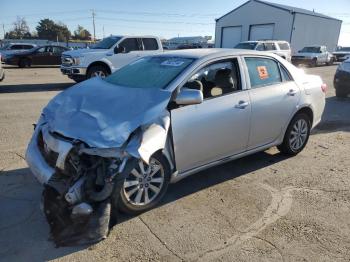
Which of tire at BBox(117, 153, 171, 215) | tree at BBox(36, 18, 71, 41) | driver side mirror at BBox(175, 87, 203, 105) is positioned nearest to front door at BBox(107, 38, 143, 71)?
driver side mirror at BBox(175, 87, 203, 105)

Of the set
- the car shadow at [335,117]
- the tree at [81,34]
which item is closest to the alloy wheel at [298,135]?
the car shadow at [335,117]

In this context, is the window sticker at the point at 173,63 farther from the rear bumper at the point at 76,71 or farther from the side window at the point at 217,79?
the rear bumper at the point at 76,71

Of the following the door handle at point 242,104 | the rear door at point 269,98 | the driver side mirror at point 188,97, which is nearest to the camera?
the driver side mirror at point 188,97

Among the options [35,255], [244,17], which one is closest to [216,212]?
[35,255]

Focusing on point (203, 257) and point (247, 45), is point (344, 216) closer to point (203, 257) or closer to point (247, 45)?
point (203, 257)

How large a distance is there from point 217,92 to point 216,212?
1.45 m

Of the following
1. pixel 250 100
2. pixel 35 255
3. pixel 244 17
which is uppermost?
pixel 244 17

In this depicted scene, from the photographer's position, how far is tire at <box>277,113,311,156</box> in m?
5.03

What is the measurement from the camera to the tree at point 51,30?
3229 inches

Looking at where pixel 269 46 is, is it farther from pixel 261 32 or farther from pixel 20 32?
pixel 20 32

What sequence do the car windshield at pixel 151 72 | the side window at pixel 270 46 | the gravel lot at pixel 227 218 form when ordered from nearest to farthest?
the gravel lot at pixel 227 218 → the car windshield at pixel 151 72 → the side window at pixel 270 46

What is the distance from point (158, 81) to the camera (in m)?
3.82

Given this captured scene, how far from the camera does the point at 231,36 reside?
39062 millimetres

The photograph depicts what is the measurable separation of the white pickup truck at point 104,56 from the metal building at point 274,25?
26.1 m
